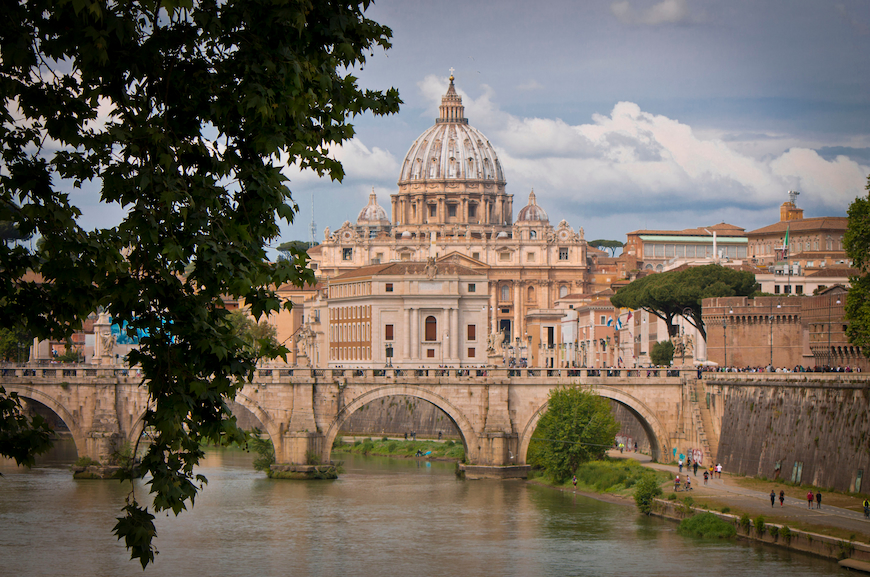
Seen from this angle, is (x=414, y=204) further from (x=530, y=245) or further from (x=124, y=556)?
(x=124, y=556)

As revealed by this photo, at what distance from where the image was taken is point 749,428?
46844mm

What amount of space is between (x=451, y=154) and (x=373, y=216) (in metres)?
13.8

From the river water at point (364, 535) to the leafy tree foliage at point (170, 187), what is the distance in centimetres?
2213

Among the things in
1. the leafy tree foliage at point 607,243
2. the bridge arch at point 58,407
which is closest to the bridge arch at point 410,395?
the bridge arch at point 58,407

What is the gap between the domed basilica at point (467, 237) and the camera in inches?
5143

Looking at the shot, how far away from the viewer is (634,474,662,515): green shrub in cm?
4184

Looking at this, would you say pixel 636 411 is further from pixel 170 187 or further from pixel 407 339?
pixel 170 187

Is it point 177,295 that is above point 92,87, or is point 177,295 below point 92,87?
below

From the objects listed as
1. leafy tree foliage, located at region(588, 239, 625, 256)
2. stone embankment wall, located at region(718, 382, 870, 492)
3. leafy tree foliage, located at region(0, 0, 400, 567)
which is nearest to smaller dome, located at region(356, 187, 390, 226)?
leafy tree foliage, located at region(588, 239, 625, 256)

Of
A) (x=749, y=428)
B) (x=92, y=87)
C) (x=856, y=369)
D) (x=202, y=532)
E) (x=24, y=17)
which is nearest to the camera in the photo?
(x=24, y=17)

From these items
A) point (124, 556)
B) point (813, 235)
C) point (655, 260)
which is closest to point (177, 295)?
point (124, 556)

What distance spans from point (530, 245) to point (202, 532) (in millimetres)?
99809

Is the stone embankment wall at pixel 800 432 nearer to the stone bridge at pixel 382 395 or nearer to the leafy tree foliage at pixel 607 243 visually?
the stone bridge at pixel 382 395

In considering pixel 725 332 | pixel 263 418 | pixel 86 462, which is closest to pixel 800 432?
pixel 263 418
